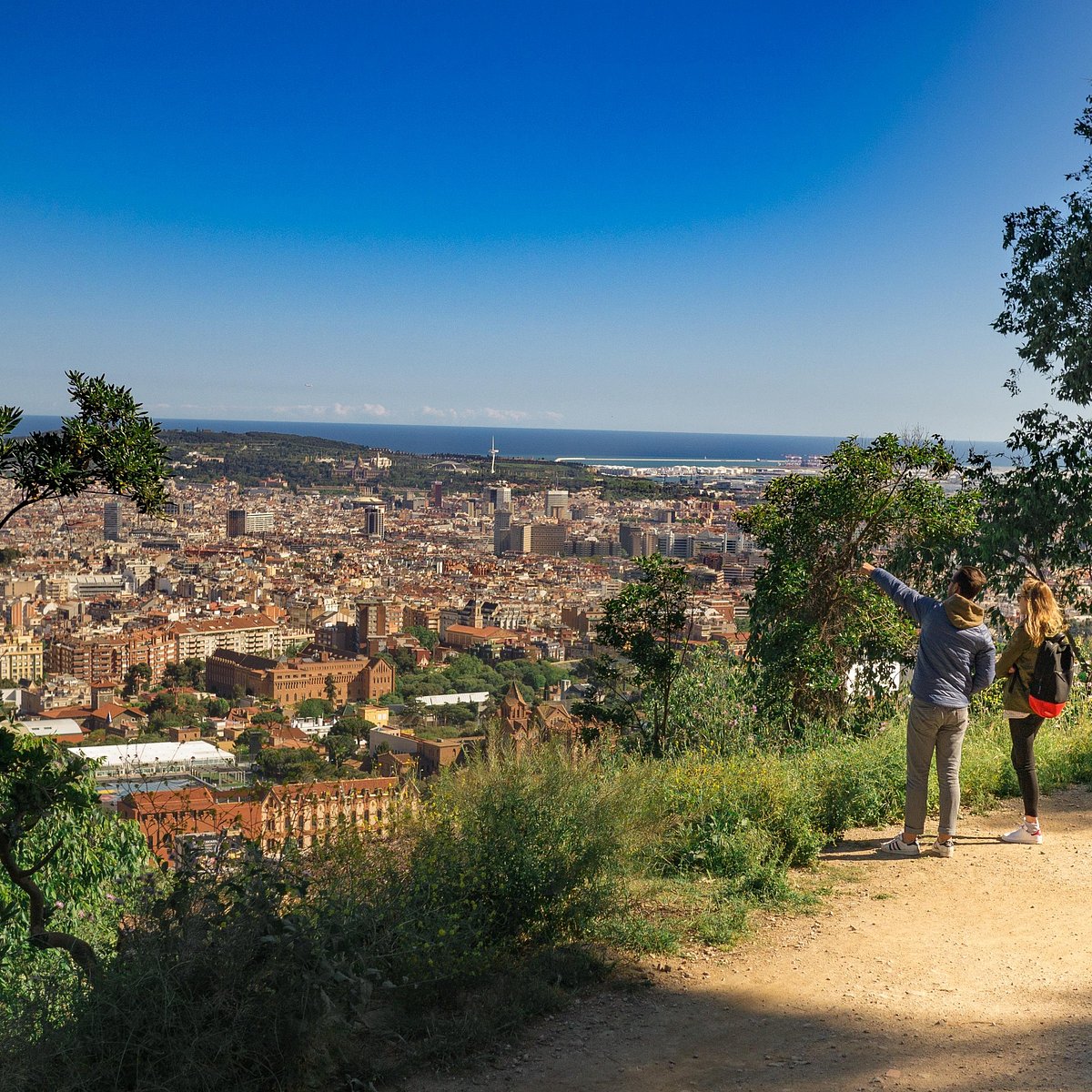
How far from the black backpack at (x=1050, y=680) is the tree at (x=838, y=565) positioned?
207cm

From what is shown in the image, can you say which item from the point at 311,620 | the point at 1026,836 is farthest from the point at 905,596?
the point at 311,620

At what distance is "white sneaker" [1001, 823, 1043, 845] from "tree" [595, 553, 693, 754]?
2.80 m

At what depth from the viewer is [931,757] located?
14.6 feet

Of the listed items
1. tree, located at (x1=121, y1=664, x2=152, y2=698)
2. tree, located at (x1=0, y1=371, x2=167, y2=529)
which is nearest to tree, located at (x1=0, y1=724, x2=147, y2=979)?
tree, located at (x1=0, y1=371, x2=167, y2=529)

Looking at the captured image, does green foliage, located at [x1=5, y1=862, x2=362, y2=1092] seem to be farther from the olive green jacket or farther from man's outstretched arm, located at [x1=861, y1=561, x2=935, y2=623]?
the olive green jacket

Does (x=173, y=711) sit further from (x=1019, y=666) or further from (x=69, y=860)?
(x=1019, y=666)

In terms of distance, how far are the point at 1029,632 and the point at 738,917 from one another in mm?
1955

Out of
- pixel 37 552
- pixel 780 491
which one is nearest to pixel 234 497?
pixel 37 552

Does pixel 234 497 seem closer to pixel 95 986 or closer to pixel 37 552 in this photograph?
pixel 37 552

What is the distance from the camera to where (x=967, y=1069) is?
2.67 m

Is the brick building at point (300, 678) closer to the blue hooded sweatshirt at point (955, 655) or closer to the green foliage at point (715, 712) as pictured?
the green foliage at point (715, 712)

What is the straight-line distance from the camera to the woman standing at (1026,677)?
4598 millimetres

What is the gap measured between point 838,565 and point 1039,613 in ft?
7.91

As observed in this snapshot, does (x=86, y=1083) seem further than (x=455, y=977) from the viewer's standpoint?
No
